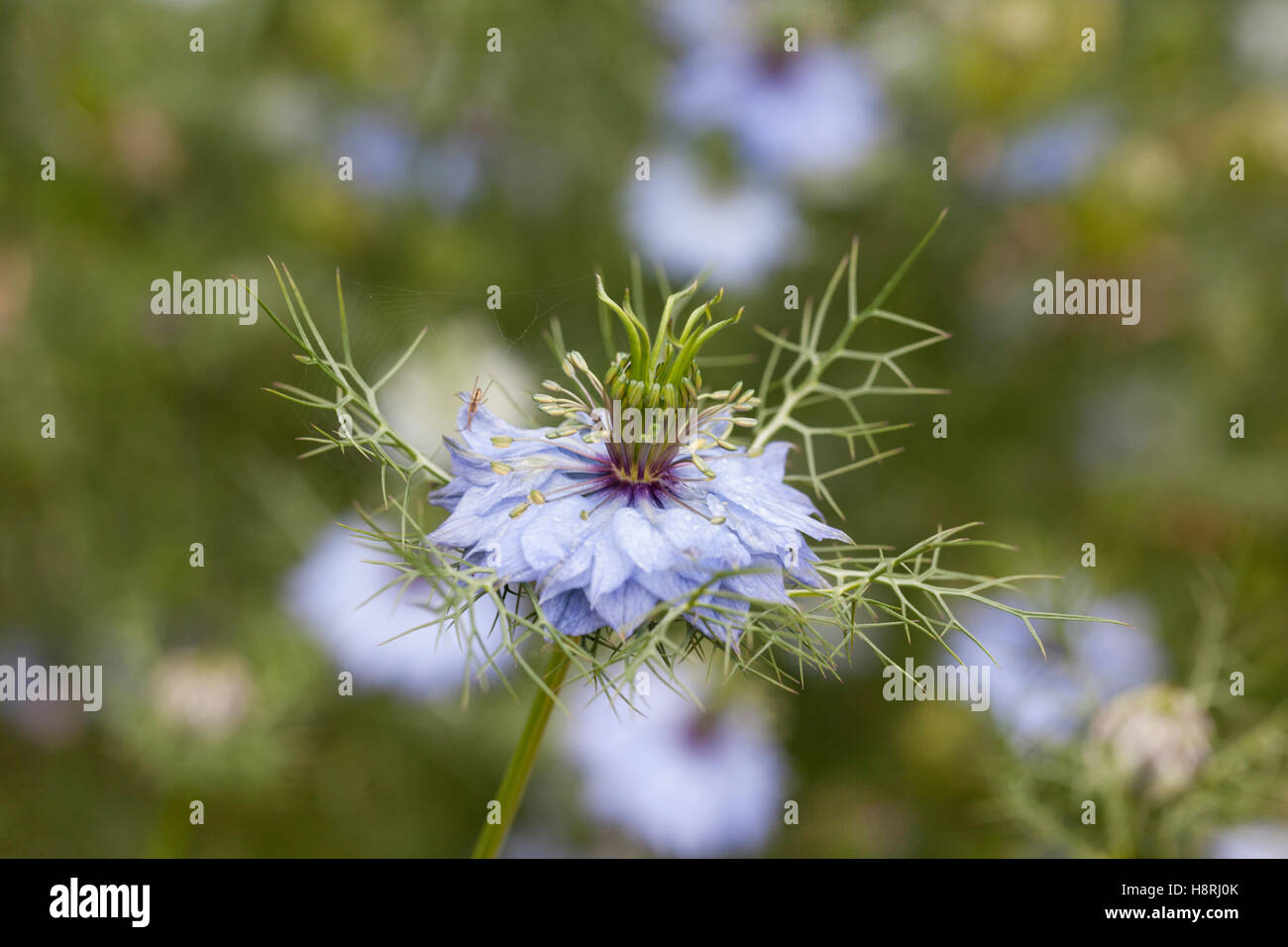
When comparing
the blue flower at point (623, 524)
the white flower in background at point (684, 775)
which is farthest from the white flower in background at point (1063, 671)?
the blue flower at point (623, 524)

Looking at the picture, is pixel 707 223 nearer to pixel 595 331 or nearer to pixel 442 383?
pixel 595 331

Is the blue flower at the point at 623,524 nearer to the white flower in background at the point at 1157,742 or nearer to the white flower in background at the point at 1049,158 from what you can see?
the white flower in background at the point at 1157,742

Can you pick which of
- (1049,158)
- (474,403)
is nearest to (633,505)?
(474,403)

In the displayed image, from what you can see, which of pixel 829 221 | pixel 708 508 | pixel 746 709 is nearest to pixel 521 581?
pixel 708 508
